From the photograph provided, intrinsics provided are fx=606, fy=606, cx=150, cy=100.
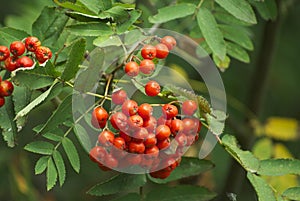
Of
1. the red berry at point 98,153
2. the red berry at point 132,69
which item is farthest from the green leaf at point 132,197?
the red berry at point 132,69

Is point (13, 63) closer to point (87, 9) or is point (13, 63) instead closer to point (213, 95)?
point (87, 9)

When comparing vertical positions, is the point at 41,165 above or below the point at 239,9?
below

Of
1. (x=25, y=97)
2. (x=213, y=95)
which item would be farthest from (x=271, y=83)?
(x=25, y=97)

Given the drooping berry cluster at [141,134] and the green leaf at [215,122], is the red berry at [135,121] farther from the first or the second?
the green leaf at [215,122]

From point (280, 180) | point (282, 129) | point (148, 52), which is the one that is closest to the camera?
point (148, 52)

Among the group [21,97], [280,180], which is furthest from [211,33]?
[280,180]

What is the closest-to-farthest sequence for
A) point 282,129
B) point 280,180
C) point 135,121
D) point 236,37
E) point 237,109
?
1. point 135,121
2. point 236,37
3. point 280,180
4. point 282,129
5. point 237,109

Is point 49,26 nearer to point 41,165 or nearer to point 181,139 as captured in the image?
point 41,165
